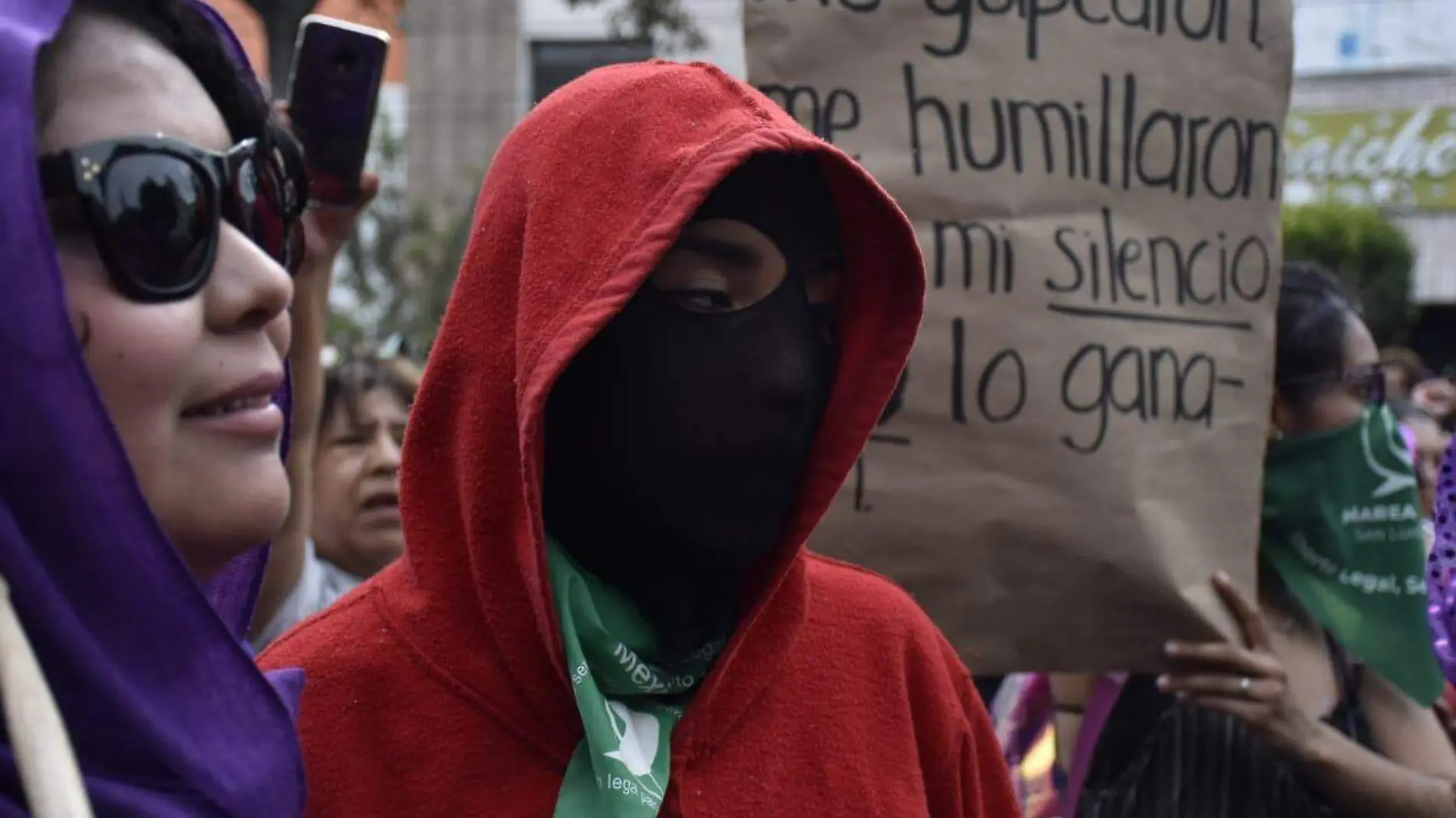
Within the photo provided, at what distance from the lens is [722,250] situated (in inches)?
61.4

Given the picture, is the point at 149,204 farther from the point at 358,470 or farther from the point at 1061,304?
the point at 358,470

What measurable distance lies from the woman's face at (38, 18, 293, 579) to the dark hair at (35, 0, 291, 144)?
0.01m

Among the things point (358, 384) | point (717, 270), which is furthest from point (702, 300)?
point (358, 384)

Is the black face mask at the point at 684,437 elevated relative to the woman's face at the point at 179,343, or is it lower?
lower

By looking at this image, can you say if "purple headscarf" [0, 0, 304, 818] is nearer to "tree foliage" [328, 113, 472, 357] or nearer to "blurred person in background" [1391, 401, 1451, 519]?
"blurred person in background" [1391, 401, 1451, 519]

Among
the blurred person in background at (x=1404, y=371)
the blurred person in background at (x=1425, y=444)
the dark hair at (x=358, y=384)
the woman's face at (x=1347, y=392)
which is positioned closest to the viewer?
the woman's face at (x=1347, y=392)

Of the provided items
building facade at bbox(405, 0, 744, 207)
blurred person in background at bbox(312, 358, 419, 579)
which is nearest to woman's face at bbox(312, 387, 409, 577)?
blurred person in background at bbox(312, 358, 419, 579)

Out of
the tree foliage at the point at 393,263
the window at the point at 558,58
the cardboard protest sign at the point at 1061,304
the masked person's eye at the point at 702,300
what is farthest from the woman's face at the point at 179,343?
the window at the point at 558,58

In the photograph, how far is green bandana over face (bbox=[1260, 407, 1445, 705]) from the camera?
2398 millimetres

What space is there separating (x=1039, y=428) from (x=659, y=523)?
0.82m

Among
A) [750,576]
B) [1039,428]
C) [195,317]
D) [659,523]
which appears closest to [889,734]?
[750,576]

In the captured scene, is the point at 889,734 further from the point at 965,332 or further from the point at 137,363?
the point at 137,363

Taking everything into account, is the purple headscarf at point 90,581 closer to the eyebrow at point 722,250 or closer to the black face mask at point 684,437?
the black face mask at point 684,437

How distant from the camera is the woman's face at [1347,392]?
2604mm
